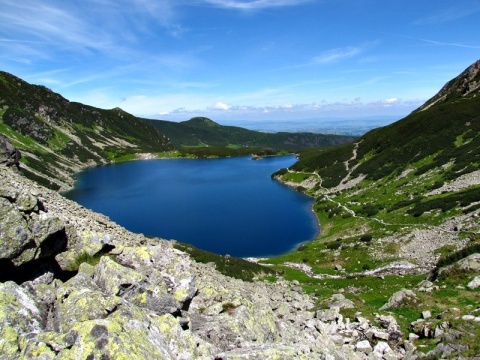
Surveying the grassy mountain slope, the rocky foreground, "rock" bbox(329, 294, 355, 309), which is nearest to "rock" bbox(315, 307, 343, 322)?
the rocky foreground

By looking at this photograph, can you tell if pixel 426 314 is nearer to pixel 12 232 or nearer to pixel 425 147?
pixel 12 232

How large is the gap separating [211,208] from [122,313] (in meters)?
95.5

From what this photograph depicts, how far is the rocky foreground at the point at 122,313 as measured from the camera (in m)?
9.94

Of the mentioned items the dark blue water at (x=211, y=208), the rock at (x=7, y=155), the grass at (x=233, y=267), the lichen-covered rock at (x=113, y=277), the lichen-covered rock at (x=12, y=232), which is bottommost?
the dark blue water at (x=211, y=208)

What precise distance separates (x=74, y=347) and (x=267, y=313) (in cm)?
1022

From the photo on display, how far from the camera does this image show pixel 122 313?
1129cm

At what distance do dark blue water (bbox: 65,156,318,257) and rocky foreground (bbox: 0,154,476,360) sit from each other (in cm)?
5113

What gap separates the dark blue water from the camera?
255 ft

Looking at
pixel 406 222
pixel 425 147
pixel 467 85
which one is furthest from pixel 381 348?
pixel 467 85

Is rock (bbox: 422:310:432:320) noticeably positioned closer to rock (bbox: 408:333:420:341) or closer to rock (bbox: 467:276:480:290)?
rock (bbox: 408:333:420:341)

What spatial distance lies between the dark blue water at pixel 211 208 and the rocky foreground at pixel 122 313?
168 feet

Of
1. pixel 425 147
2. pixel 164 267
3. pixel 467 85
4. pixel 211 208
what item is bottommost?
pixel 211 208

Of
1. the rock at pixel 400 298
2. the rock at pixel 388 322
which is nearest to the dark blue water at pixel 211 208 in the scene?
the rock at pixel 400 298

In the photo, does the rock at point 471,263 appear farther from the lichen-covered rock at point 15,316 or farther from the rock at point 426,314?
the lichen-covered rock at point 15,316
